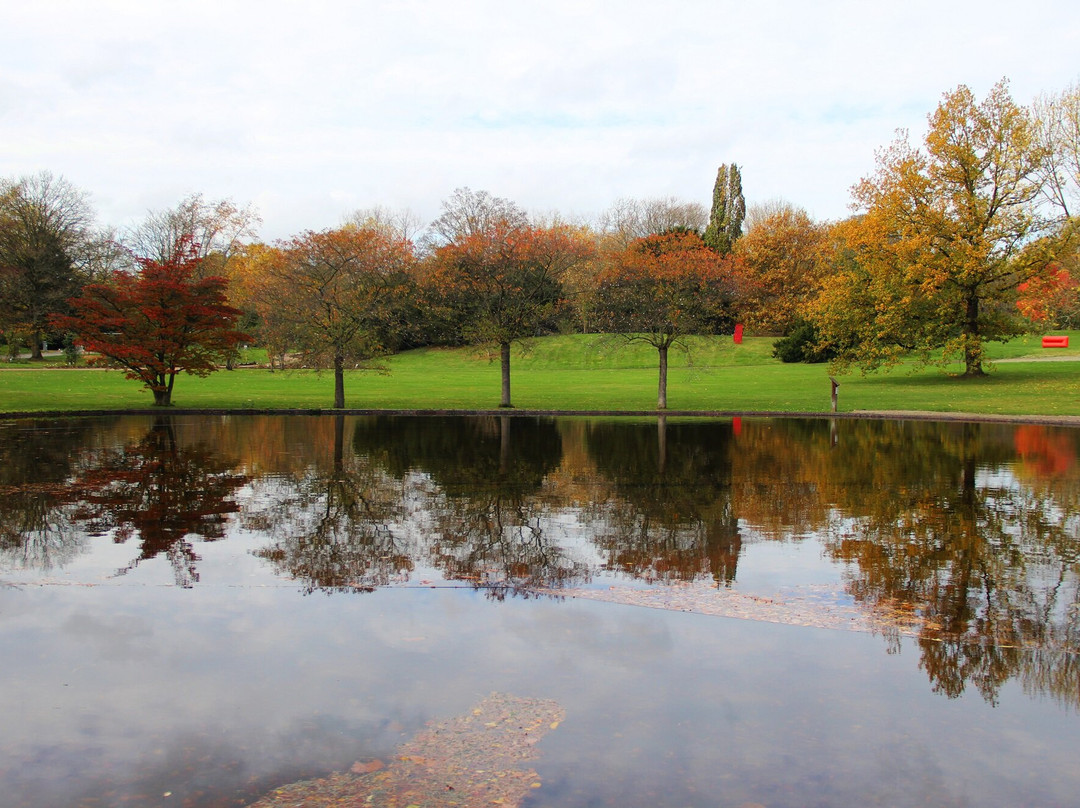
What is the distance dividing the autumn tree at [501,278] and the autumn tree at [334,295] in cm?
219

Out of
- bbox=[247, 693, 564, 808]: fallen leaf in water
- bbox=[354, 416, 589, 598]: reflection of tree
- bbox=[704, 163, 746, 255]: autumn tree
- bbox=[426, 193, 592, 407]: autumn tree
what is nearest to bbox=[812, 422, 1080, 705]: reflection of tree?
bbox=[247, 693, 564, 808]: fallen leaf in water

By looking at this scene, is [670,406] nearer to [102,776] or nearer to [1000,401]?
[1000,401]

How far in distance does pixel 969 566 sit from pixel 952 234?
110 feet

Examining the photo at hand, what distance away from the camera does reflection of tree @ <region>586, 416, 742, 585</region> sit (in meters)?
9.82

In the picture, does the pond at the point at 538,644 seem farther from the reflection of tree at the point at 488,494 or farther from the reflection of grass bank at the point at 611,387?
the reflection of grass bank at the point at 611,387

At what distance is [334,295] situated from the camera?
33.2m

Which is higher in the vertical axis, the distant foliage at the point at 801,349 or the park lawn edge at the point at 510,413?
the distant foliage at the point at 801,349

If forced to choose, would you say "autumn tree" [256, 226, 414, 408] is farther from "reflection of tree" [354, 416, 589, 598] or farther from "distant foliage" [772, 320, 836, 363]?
"distant foliage" [772, 320, 836, 363]

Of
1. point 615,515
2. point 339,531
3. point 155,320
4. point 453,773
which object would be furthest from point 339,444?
point 453,773

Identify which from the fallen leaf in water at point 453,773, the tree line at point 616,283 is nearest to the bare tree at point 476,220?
the tree line at point 616,283

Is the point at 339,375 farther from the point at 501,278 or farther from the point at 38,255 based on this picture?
the point at 38,255

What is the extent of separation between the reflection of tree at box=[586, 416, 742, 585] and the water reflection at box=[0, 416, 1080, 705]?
49 mm

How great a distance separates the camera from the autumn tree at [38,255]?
132 ft

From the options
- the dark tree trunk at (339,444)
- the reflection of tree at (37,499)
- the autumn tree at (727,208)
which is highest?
the autumn tree at (727,208)
